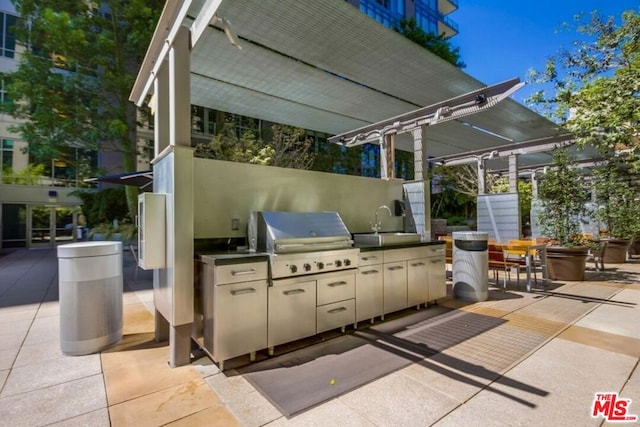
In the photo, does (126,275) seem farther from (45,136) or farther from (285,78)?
(45,136)

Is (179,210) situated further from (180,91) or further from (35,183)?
(35,183)

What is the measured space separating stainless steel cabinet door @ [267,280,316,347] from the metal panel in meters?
7.17

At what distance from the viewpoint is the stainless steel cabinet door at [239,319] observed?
2.46 m

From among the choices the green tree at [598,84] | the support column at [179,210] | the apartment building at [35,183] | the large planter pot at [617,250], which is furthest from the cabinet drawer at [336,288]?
the apartment building at [35,183]

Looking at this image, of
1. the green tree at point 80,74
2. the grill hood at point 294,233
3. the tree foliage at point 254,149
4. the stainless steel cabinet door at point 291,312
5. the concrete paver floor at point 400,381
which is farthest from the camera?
the tree foliage at point 254,149

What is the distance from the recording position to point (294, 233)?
10.2 ft

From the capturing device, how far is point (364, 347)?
2951 millimetres

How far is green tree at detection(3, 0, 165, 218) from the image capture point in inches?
402

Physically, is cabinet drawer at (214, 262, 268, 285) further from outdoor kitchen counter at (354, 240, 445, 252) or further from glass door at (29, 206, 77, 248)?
glass door at (29, 206, 77, 248)

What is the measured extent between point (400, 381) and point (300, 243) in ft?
4.68

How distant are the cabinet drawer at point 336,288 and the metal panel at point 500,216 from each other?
6621 millimetres

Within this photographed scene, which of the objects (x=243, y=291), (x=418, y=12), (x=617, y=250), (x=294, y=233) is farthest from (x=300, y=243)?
Result: (x=418, y=12)

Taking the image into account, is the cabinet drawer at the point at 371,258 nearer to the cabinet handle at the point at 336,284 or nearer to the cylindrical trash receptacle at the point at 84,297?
the cabinet handle at the point at 336,284

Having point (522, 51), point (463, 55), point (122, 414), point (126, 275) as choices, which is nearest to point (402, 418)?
point (122, 414)
